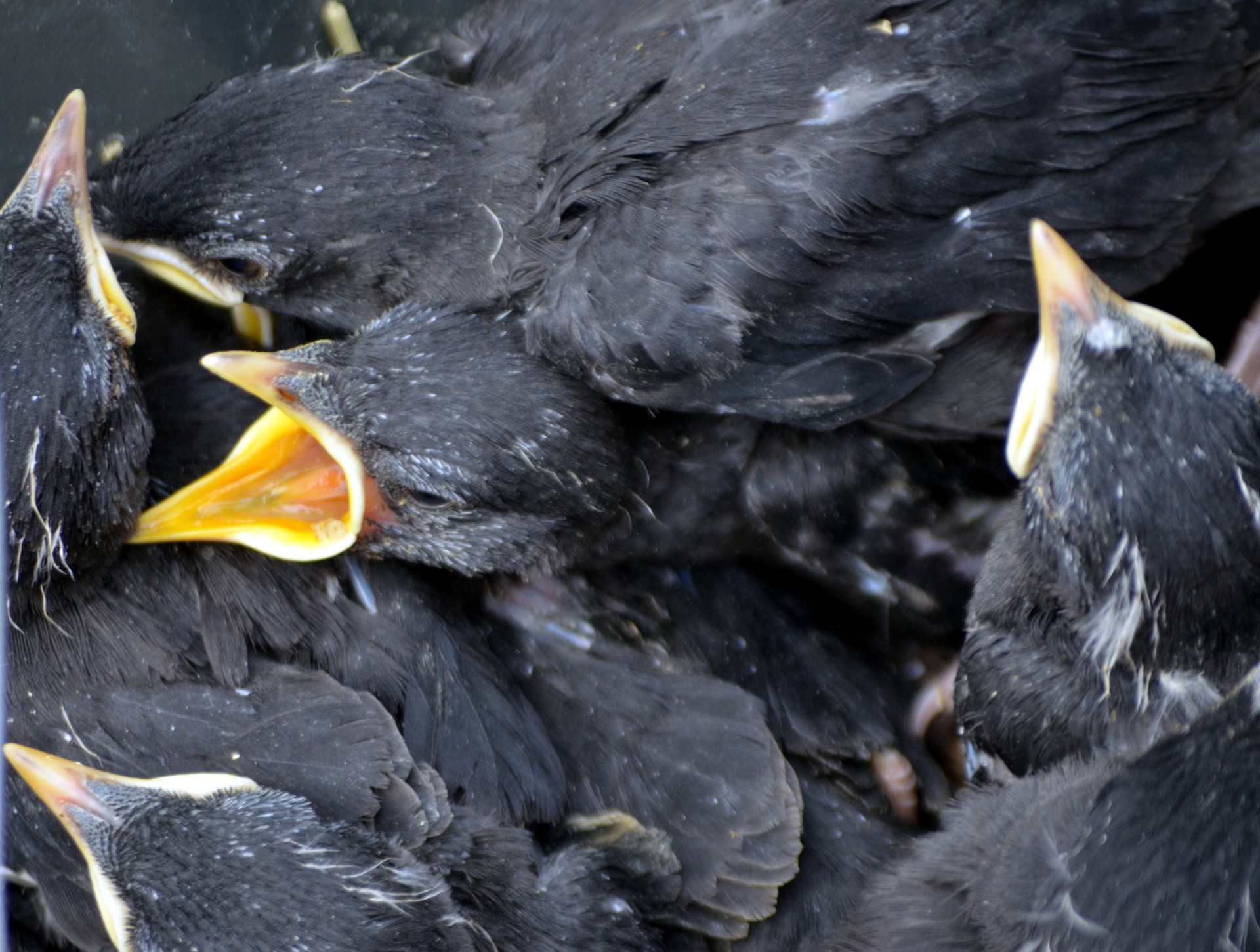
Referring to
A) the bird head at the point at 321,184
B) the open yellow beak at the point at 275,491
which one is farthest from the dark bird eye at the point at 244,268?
the open yellow beak at the point at 275,491

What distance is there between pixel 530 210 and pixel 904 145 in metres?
0.55

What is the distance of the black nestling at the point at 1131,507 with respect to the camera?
145 cm

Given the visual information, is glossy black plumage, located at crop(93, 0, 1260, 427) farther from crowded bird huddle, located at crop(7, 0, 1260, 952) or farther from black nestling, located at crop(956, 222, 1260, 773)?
→ black nestling, located at crop(956, 222, 1260, 773)

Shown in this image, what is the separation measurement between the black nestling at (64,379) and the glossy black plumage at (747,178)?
0.12m

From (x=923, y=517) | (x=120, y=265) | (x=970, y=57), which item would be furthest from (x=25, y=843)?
(x=970, y=57)

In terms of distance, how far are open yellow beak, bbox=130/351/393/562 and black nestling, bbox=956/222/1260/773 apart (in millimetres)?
897

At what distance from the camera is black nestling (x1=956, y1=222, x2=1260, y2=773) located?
1.45 m

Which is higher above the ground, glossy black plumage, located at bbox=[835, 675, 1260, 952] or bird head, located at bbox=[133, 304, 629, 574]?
bird head, located at bbox=[133, 304, 629, 574]

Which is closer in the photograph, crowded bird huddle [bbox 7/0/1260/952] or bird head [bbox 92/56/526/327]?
crowded bird huddle [bbox 7/0/1260/952]

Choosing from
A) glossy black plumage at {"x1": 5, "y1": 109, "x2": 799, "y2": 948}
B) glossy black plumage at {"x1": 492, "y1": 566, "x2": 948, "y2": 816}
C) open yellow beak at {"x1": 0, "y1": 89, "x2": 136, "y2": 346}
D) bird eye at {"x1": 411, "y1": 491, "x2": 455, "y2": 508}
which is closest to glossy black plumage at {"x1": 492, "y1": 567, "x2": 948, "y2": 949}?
glossy black plumage at {"x1": 492, "y1": 566, "x2": 948, "y2": 816}

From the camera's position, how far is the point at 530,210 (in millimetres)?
1899

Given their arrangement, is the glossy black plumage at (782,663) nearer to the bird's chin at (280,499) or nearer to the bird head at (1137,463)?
Result: the bird's chin at (280,499)

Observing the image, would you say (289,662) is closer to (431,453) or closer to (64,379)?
(431,453)

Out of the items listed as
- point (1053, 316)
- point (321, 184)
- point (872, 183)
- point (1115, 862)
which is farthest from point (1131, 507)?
point (321, 184)
